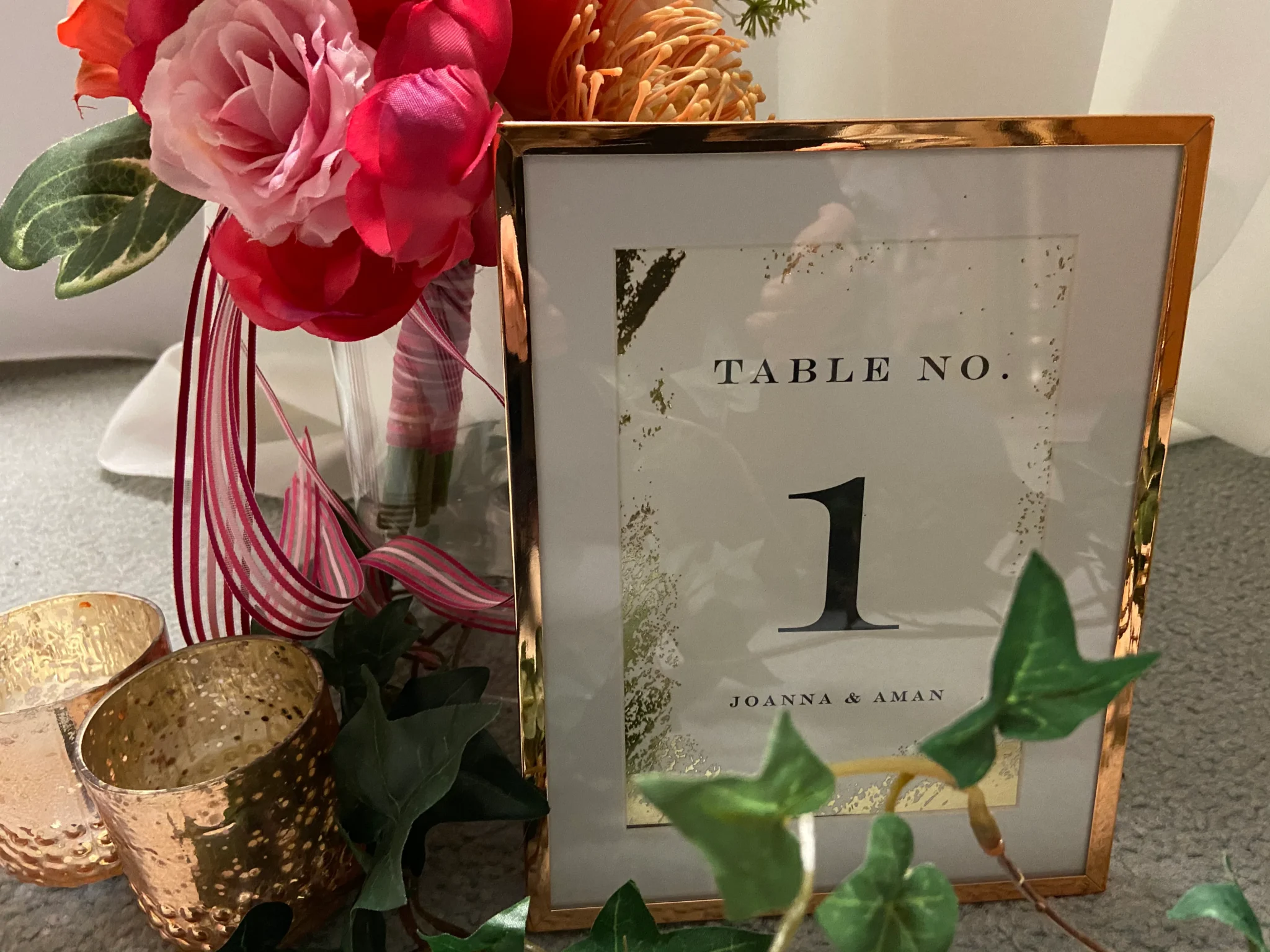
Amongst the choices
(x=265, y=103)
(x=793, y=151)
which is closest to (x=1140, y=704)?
(x=793, y=151)

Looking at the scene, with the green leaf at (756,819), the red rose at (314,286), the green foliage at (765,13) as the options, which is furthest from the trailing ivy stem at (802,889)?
the green foliage at (765,13)

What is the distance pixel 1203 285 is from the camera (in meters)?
0.68

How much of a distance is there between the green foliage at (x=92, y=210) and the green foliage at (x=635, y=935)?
27 cm

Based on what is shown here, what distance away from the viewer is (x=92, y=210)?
36 cm

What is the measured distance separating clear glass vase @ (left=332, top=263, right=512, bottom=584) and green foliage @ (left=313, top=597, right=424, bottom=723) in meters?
0.06

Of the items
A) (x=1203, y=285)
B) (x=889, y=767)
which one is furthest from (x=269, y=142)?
(x=1203, y=285)

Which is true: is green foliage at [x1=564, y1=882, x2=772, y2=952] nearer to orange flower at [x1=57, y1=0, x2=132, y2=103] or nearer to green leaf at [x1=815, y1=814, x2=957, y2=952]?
green leaf at [x1=815, y1=814, x2=957, y2=952]

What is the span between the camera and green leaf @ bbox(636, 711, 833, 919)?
172 mm

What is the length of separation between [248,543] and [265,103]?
0.21 metres

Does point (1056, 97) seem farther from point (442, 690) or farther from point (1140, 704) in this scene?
point (442, 690)

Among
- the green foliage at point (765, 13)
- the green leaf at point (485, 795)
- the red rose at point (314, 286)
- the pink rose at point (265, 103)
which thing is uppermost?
the green foliage at point (765, 13)

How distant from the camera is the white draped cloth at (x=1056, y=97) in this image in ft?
1.70

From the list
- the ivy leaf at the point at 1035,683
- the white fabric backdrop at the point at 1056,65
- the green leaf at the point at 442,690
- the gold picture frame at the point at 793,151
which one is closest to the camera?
the ivy leaf at the point at 1035,683

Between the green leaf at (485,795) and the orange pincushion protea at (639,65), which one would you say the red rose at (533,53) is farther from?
the green leaf at (485,795)
